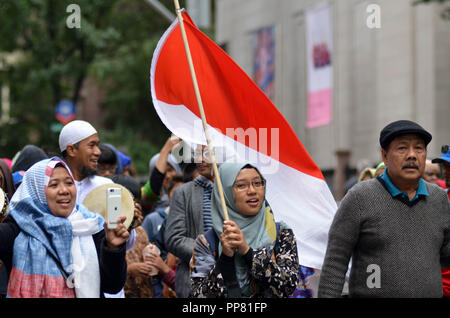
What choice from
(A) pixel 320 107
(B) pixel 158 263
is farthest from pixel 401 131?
(A) pixel 320 107

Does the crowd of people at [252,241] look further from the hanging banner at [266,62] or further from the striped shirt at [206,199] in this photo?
the hanging banner at [266,62]

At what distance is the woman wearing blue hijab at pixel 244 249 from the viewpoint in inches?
201

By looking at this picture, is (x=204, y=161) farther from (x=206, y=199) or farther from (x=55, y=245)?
(x=55, y=245)

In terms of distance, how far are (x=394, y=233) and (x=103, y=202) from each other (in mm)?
2098

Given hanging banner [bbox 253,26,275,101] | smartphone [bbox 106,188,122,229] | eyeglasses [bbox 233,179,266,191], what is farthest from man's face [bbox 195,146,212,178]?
hanging banner [bbox 253,26,275,101]

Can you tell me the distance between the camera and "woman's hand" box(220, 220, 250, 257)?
5020mm

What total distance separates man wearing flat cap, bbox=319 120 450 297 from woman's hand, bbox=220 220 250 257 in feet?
1.80

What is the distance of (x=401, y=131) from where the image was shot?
5.18 meters

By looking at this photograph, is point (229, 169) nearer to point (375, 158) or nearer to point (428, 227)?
point (428, 227)

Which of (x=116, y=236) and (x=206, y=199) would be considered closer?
(x=116, y=236)

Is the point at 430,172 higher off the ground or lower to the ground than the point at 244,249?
higher

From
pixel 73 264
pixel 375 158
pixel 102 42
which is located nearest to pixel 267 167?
pixel 73 264

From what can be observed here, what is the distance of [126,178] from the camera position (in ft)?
25.3
